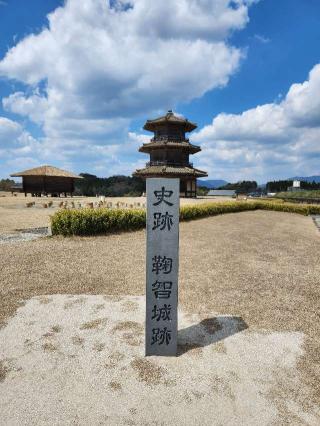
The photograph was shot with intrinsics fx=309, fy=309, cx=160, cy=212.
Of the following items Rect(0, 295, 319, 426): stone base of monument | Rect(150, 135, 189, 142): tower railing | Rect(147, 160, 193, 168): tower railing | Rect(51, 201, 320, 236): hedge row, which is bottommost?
Rect(0, 295, 319, 426): stone base of monument

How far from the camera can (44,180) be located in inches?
1585

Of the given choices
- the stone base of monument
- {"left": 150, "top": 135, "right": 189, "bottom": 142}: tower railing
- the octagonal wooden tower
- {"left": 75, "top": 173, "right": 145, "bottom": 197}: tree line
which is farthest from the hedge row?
{"left": 75, "top": 173, "right": 145, "bottom": 197}: tree line

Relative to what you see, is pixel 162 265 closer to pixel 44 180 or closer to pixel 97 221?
pixel 97 221

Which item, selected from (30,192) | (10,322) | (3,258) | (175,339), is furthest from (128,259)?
(30,192)

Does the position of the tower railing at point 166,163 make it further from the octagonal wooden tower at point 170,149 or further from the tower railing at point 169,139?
the tower railing at point 169,139

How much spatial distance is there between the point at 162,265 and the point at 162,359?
152cm

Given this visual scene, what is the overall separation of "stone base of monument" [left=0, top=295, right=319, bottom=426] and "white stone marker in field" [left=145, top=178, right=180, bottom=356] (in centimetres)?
34

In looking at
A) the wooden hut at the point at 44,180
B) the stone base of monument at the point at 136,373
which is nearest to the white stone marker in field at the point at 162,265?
the stone base of monument at the point at 136,373

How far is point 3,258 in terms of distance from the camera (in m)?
10.2

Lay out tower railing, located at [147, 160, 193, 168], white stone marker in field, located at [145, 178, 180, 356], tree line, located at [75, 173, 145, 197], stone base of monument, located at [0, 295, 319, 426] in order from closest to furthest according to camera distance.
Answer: stone base of monument, located at [0, 295, 319, 426], white stone marker in field, located at [145, 178, 180, 356], tower railing, located at [147, 160, 193, 168], tree line, located at [75, 173, 145, 197]

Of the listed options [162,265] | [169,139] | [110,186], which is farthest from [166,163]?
[162,265]

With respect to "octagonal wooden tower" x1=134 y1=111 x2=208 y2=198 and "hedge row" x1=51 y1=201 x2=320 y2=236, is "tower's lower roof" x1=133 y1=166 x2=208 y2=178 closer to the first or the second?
"octagonal wooden tower" x1=134 y1=111 x2=208 y2=198

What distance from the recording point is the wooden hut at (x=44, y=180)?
39375 millimetres

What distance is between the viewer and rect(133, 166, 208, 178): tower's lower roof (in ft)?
115
